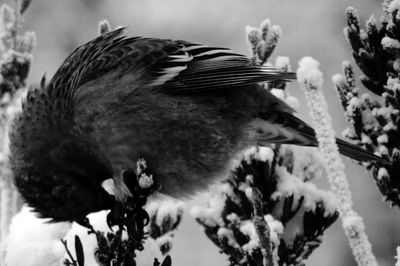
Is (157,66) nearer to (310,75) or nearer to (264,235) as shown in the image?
(310,75)

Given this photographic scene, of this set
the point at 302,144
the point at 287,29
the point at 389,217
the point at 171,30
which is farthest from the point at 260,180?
the point at 171,30

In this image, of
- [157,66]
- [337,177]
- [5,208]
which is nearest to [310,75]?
[337,177]

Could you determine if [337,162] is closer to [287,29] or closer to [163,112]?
[163,112]

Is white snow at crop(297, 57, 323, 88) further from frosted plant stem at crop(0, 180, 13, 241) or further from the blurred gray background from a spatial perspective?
the blurred gray background

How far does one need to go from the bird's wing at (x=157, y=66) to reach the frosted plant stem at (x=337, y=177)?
1.76m

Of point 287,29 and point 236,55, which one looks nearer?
point 236,55

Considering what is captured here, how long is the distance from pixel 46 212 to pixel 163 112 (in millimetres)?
956

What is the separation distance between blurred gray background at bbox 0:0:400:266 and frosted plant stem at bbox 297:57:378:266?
4.08m

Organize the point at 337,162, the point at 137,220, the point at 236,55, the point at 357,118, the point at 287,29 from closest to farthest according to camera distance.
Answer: the point at 337,162, the point at 137,220, the point at 357,118, the point at 236,55, the point at 287,29

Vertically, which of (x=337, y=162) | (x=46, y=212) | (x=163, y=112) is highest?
(x=163, y=112)

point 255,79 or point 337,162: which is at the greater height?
point 255,79

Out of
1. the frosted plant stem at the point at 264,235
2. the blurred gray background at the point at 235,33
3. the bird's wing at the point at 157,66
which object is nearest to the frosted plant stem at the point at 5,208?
the bird's wing at the point at 157,66

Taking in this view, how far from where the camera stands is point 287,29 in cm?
694

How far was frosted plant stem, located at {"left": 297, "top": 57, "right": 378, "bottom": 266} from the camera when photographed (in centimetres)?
136
